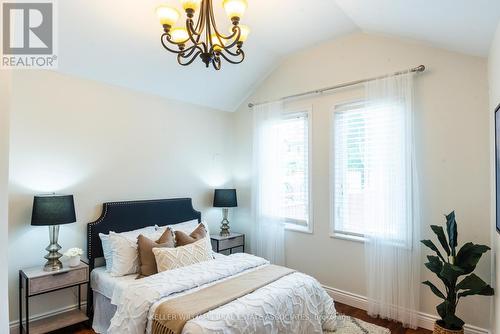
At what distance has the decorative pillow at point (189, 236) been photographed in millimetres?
3191

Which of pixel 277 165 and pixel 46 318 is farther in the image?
pixel 277 165

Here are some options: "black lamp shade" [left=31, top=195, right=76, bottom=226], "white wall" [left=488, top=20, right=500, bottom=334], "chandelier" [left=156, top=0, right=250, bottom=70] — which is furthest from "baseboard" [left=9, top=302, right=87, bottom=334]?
"white wall" [left=488, top=20, right=500, bottom=334]

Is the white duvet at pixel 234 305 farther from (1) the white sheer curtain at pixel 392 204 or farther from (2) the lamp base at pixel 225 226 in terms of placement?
(2) the lamp base at pixel 225 226

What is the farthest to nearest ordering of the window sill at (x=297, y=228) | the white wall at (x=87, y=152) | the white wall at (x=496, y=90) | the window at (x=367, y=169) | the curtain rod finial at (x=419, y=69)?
the window sill at (x=297, y=228) < the window at (x=367, y=169) < the curtain rod finial at (x=419, y=69) < the white wall at (x=87, y=152) < the white wall at (x=496, y=90)

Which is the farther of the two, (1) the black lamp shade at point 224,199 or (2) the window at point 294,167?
(1) the black lamp shade at point 224,199

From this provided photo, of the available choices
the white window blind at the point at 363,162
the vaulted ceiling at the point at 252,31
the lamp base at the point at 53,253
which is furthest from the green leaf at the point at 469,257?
the lamp base at the point at 53,253

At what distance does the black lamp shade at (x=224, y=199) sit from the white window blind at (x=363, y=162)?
1.50 meters

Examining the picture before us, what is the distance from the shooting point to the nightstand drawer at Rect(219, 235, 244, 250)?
409 centimetres

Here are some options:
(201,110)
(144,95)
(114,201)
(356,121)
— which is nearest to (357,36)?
(356,121)

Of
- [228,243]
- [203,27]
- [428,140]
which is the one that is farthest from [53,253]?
[428,140]

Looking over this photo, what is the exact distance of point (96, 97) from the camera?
3.29 metres

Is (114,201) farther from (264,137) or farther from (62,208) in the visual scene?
(264,137)

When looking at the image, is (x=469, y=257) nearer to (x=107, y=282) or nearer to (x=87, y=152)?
(x=107, y=282)

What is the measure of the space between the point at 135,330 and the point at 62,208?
4.40 feet
